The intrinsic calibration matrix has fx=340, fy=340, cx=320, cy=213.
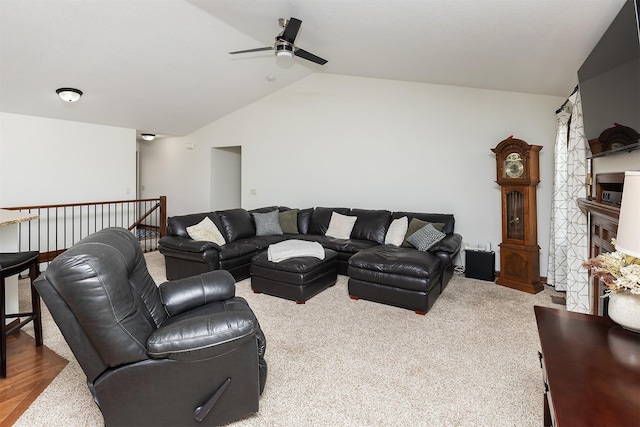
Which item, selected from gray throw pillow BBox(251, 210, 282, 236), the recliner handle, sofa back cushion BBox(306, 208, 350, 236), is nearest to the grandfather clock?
sofa back cushion BBox(306, 208, 350, 236)

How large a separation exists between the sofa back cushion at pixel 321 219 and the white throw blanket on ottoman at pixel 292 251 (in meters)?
1.23

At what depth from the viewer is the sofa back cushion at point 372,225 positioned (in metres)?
4.81

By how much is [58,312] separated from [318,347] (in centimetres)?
173

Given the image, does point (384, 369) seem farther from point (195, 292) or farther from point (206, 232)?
point (206, 232)

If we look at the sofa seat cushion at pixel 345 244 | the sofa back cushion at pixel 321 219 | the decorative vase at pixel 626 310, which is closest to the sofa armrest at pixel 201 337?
the decorative vase at pixel 626 310

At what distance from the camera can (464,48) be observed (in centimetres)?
324

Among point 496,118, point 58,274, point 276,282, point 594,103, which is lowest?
point 276,282

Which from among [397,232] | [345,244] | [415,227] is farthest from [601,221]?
[345,244]

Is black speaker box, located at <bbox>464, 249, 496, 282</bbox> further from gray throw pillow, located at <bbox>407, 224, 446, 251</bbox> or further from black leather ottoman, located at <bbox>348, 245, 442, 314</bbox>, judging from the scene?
black leather ottoman, located at <bbox>348, 245, 442, 314</bbox>

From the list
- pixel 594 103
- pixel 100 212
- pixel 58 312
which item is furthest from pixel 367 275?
pixel 100 212

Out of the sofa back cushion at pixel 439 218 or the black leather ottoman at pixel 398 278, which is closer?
the black leather ottoman at pixel 398 278

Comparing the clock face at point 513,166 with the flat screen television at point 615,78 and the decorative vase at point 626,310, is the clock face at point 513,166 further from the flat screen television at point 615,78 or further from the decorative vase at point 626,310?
the decorative vase at point 626,310

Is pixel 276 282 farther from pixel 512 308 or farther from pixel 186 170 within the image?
pixel 186 170

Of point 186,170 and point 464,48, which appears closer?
point 464,48
